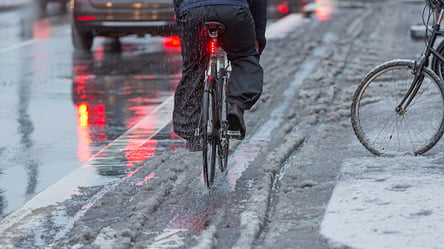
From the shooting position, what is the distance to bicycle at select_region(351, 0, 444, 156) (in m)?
6.79

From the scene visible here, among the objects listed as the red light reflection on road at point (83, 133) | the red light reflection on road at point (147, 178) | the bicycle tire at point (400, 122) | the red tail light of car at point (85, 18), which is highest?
the bicycle tire at point (400, 122)

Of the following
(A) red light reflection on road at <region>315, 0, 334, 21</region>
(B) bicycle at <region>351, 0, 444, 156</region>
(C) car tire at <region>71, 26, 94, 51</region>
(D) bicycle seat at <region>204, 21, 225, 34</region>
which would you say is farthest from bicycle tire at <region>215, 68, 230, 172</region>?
(A) red light reflection on road at <region>315, 0, 334, 21</region>

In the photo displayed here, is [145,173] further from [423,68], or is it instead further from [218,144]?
[423,68]

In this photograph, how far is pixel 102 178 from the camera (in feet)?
22.6

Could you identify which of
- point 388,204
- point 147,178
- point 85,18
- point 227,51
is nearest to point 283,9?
point 85,18

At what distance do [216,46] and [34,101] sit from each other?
191 inches

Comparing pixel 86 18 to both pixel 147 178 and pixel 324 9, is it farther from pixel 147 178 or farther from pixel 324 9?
pixel 324 9

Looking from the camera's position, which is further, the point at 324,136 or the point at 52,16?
the point at 52,16

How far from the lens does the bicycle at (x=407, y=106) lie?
6.79 meters

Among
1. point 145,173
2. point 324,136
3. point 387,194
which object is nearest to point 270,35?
point 324,136

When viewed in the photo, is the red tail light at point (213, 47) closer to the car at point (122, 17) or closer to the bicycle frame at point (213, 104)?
the bicycle frame at point (213, 104)

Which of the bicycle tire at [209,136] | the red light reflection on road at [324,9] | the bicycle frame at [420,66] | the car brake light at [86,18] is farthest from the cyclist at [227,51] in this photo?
the red light reflection on road at [324,9]

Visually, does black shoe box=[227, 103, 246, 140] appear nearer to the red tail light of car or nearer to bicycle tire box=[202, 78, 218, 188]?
bicycle tire box=[202, 78, 218, 188]

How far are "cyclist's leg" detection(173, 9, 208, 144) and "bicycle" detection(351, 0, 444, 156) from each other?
1.28 metres
